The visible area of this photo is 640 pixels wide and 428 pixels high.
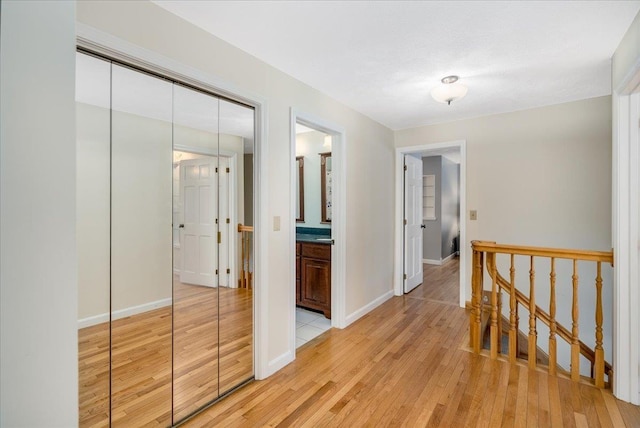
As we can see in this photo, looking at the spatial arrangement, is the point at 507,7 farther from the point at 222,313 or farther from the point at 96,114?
the point at 222,313

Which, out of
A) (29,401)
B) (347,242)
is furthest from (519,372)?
(29,401)

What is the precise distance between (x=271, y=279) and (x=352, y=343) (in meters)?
1.13

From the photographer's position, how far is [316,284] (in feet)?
11.5

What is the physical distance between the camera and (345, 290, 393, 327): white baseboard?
330 centimetres

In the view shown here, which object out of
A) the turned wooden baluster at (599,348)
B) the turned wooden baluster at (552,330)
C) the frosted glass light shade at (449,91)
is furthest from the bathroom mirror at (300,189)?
the turned wooden baluster at (599,348)

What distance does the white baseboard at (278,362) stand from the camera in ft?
7.53

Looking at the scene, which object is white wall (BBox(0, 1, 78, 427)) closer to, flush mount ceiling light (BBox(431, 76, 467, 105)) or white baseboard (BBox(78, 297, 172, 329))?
white baseboard (BBox(78, 297, 172, 329))

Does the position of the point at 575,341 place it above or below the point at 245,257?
below

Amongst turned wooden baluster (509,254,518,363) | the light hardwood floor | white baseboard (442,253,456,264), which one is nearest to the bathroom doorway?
the light hardwood floor

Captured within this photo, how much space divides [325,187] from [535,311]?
2.76 metres

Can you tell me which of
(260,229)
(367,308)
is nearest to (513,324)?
(367,308)

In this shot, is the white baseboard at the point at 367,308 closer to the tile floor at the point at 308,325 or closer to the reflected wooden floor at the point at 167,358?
the tile floor at the point at 308,325

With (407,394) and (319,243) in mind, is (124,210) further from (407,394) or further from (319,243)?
(407,394)

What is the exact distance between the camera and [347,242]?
327 cm
